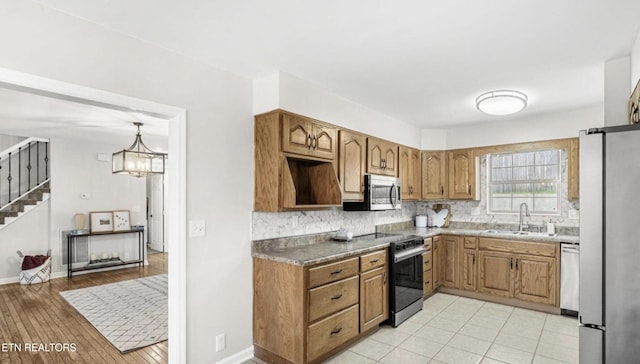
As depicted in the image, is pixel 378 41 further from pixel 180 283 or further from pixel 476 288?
pixel 476 288

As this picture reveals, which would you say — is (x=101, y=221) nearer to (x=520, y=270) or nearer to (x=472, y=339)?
(x=472, y=339)

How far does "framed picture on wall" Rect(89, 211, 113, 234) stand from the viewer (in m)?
6.37

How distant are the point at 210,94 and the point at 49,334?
3068 millimetres

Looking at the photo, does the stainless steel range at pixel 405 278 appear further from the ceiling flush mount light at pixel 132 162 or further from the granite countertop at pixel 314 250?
the ceiling flush mount light at pixel 132 162

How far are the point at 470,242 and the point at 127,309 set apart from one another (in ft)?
15.2

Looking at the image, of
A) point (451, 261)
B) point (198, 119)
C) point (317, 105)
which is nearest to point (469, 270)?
point (451, 261)

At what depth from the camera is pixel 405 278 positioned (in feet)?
12.6

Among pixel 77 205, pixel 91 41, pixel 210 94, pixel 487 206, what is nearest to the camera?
pixel 91 41

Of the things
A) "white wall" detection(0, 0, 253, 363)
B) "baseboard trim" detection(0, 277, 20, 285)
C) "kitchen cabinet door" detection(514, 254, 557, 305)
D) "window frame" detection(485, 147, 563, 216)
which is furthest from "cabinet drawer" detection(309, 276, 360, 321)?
"baseboard trim" detection(0, 277, 20, 285)

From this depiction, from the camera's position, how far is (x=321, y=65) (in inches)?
112

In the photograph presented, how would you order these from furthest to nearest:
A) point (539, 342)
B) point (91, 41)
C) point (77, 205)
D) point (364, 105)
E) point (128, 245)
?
point (128, 245) < point (77, 205) < point (364, 105) < point (539, 342) < point (91, 41)

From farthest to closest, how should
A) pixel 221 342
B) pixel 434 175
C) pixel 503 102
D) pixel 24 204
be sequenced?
pixel 24 204, pixel 434 175, pixel 503 102, pixel 221 342

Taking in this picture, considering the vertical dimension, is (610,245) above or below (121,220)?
above

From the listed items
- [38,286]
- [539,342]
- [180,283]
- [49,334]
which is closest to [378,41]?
[180,283]
